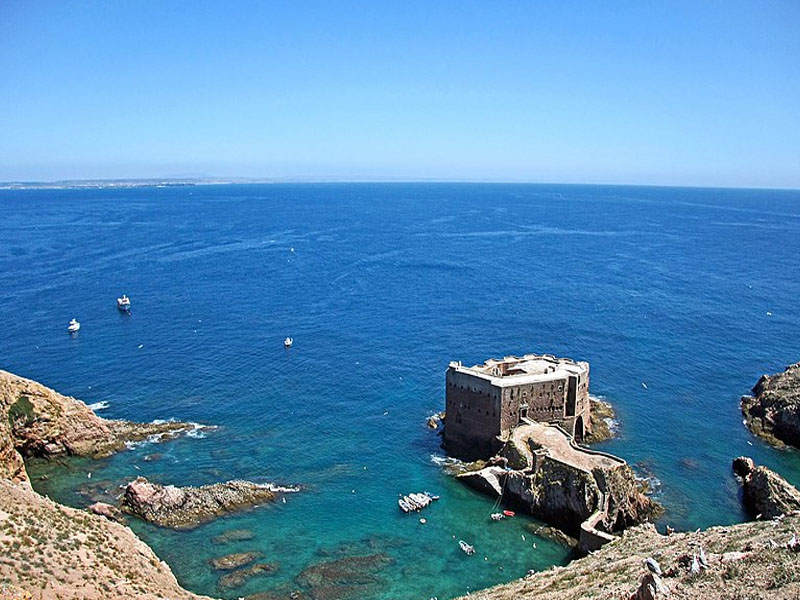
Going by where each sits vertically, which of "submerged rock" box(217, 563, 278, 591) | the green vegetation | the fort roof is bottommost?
"submerged rock" box(217, 563, 278, 591)

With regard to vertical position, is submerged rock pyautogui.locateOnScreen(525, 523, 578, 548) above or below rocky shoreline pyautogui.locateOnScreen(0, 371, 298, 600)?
below

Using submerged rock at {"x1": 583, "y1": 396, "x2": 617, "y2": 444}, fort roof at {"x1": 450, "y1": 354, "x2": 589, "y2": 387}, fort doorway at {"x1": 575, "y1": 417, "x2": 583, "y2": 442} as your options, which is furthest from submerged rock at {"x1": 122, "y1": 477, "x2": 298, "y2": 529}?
submerged rock at {"x1": 583, "y1": 396, "x2": 617, "y2": 444}

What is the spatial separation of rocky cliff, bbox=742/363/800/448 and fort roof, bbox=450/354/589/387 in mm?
20920

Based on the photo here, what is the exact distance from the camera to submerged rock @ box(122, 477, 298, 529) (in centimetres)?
5216

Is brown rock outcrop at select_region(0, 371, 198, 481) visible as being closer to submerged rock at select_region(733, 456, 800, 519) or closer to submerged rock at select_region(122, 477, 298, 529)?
submerged rock at select_region(122, 477, 298, 529)

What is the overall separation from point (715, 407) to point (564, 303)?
4500 centimetres

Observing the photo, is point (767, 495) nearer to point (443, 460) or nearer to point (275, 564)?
point (443, 460)

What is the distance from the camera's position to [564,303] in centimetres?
11919

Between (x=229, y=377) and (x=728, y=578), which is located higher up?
(x=728, y=578)

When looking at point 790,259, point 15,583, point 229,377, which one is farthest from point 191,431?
point 790,259

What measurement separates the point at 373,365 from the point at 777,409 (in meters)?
46.0

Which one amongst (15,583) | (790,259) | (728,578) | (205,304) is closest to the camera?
(728,578)

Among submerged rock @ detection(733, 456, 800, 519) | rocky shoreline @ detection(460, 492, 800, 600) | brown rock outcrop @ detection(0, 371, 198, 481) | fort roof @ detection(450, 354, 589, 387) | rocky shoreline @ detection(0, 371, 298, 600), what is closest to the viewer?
rocky shoreline @ detection(460, 492, 800, 600)

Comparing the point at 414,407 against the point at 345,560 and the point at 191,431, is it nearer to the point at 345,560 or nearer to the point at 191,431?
the point at 191,431
